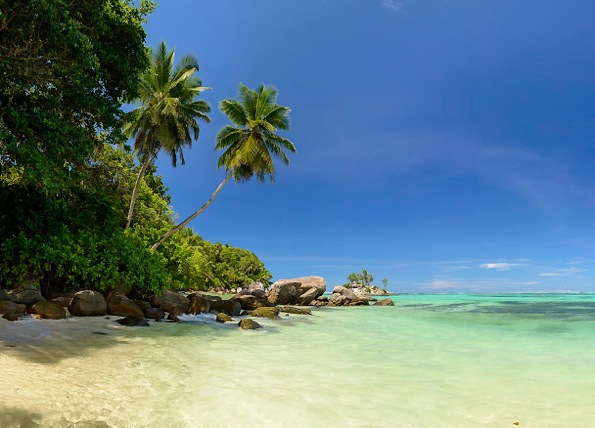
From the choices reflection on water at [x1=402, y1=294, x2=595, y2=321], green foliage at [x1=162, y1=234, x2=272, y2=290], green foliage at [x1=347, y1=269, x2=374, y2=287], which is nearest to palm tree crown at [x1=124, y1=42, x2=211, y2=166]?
green foliage at [x1=162, y1=234, x2=272, y2=290]

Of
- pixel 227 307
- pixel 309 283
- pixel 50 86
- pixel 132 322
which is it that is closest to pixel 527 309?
pixel 309 283

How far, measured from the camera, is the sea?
3709 millimetres

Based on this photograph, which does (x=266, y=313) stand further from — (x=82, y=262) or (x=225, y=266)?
(x=225, y=266)

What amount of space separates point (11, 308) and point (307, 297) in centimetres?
2076

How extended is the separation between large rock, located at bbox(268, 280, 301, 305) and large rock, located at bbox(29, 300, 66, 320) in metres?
18.1

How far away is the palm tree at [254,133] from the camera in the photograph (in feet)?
76.1

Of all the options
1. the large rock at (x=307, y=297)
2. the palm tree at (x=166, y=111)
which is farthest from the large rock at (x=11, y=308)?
the large rock at (x=307, y=297)

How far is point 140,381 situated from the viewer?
4.60 meters

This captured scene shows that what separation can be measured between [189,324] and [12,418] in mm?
7522

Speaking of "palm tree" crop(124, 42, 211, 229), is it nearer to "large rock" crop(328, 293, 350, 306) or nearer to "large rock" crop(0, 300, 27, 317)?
"large rock" crop(0, 300, 27, 317)

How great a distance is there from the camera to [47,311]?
313 inches

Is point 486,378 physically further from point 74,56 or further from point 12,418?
point 74,56

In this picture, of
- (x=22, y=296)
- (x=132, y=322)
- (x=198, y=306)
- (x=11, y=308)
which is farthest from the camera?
(x=198, y=306)

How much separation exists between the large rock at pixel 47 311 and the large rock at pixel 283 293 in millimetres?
18101
